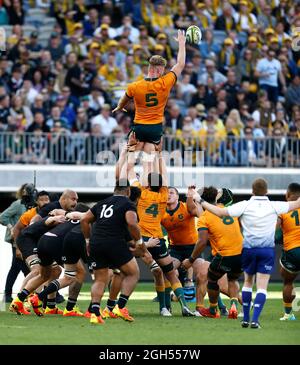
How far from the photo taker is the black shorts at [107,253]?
16.1 meters

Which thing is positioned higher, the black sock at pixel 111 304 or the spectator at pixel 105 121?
the spectator at pixel 105 121

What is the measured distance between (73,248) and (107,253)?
1.61 m

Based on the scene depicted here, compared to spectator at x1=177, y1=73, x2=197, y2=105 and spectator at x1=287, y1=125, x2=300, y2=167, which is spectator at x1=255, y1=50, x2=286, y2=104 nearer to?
spectator at x1=177, y1=73, x2=197, y2=105

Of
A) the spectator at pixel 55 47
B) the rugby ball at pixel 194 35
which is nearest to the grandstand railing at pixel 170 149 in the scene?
the spectator at pixel 55 47

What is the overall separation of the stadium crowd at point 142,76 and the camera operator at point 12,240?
16.3 feet

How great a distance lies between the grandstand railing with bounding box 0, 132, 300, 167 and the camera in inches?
1051

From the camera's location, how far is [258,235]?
50.3 ft

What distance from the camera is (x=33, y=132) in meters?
26.6

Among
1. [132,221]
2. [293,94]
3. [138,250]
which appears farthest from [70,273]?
[293,94]

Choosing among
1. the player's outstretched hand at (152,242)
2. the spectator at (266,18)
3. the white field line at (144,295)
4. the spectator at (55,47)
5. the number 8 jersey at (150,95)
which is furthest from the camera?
the spectator at (266,18)

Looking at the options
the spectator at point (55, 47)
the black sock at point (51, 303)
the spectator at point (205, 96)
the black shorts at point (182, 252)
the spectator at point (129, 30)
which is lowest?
the black sock at point (51, 303)

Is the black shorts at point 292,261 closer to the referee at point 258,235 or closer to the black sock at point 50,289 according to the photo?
the referee at point 258,235

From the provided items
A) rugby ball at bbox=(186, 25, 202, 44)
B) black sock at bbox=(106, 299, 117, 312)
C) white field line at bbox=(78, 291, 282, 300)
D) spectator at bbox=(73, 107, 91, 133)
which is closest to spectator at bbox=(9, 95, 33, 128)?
spectator at bbox=(73, 107, 91, 133)
